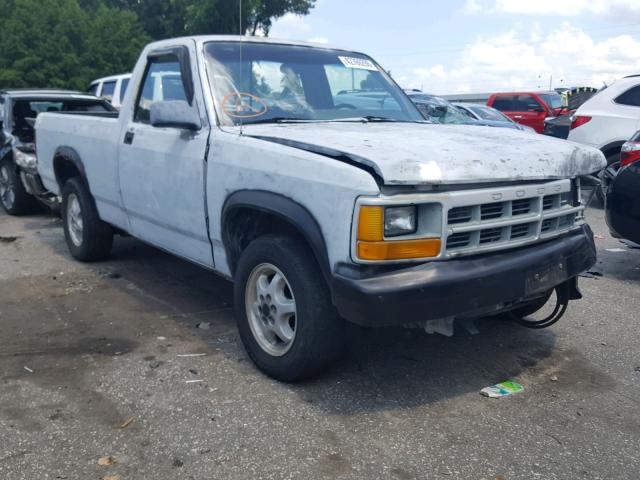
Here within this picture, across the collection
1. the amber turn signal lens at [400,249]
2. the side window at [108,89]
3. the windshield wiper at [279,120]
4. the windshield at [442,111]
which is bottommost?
the amber turn signal lens at [400,249]

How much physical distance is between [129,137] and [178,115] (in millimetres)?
1080

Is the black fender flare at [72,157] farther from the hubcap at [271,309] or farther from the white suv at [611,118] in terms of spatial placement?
the white suv at [611,118]

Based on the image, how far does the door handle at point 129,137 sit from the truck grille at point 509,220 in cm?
282

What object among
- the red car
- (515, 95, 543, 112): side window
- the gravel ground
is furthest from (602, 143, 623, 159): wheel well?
(515, 95, 543, 112): side window

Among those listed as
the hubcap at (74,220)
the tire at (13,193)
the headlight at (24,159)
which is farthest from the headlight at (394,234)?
the tire at (13,193)

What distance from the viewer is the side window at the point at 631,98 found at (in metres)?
10.1

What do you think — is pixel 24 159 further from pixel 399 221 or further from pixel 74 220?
pixel 399 221

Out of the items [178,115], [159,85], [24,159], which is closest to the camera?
[178,115]

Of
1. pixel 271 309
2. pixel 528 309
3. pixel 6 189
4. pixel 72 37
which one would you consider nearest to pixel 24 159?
pixel 6 189

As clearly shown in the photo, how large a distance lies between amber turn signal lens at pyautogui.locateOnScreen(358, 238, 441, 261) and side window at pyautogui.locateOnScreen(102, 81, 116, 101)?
40.3 feet

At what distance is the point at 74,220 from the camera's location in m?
6.46

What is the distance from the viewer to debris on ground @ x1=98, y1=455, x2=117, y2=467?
295cm

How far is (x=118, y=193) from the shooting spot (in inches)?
211

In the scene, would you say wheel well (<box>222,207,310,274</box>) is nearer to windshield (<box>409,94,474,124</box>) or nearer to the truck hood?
the truck hood
